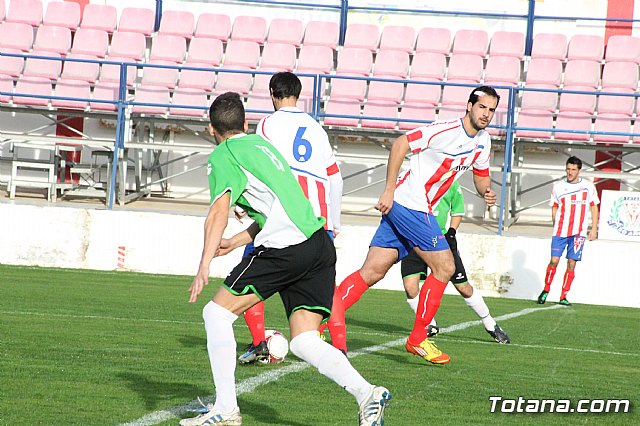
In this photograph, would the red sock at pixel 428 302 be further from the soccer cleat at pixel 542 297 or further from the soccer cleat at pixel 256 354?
the soccer cleat at pixel 542 297

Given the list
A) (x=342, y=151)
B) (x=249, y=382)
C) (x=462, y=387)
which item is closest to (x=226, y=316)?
(x=249, y=382)

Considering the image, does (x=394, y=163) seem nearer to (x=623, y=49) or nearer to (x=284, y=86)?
(x=284, y=86)

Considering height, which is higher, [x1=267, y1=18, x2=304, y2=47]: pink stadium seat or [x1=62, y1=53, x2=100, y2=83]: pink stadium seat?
[x1=267, y1=18, x2=304, y2=47]: pink stadium seat

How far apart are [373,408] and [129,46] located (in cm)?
1578

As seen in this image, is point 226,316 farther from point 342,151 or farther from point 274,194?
point 342,151

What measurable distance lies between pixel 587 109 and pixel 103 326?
11553mm

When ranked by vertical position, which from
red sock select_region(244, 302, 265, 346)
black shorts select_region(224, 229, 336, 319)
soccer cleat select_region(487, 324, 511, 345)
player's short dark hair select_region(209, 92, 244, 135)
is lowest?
soccer cleat select_region(487, 324, 511, 345)

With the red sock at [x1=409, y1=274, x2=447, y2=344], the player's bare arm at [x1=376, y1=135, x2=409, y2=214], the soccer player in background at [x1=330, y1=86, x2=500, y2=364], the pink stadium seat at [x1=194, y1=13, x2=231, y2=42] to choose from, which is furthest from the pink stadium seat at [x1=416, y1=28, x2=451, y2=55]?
the player's bare arm at [x1=376, y1=135, x2=409, y2=214]

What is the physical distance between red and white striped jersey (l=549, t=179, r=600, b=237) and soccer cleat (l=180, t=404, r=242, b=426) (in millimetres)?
10874

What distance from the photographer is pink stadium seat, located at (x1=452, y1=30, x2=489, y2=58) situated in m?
19.5

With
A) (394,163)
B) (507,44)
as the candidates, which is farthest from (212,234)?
(507,44)

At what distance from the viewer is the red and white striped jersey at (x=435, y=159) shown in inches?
322

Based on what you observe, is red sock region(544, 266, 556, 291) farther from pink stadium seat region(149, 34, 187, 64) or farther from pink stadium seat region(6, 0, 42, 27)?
pink stadium seat region(6, 0, 42, 27)

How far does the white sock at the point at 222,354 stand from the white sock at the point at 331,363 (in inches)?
13.6
